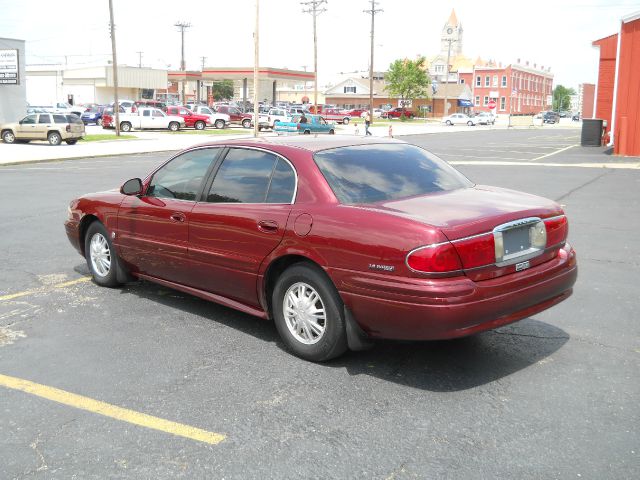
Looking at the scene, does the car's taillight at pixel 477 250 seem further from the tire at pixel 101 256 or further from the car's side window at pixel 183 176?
the tire at pixel 101 256

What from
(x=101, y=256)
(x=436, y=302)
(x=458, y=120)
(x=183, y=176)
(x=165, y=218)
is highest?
(x=458, y=120)

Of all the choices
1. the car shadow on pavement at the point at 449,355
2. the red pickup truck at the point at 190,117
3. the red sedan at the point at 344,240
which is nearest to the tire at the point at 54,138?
the red pickup truck at the point at 190,117

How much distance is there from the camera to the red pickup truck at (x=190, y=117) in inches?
1957

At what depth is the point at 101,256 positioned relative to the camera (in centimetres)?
680

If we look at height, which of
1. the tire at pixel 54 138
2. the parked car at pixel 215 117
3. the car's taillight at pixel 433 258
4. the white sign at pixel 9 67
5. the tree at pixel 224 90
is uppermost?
the tree at pixel 224 90

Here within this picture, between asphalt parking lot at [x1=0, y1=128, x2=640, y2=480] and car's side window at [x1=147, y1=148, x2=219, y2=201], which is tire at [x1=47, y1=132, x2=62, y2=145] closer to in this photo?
asphalt parking lot at [x1=0, y1=128, x2=640, y2=480]

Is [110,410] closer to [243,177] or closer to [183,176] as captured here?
[243,177]

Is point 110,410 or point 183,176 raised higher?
point 183,176

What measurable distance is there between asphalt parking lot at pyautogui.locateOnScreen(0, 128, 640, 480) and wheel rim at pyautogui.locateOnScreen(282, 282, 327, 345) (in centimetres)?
21

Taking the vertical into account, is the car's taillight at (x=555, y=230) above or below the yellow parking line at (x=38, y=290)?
above

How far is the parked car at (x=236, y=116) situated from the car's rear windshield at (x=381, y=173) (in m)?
50.4

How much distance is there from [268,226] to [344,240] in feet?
2.47

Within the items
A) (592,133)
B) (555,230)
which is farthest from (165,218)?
(592,133)

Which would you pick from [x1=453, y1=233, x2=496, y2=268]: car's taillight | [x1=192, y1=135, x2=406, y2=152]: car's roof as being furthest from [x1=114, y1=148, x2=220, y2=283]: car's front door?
[x1=453, y1=233, x2=496, y2=268]: car's taillight
